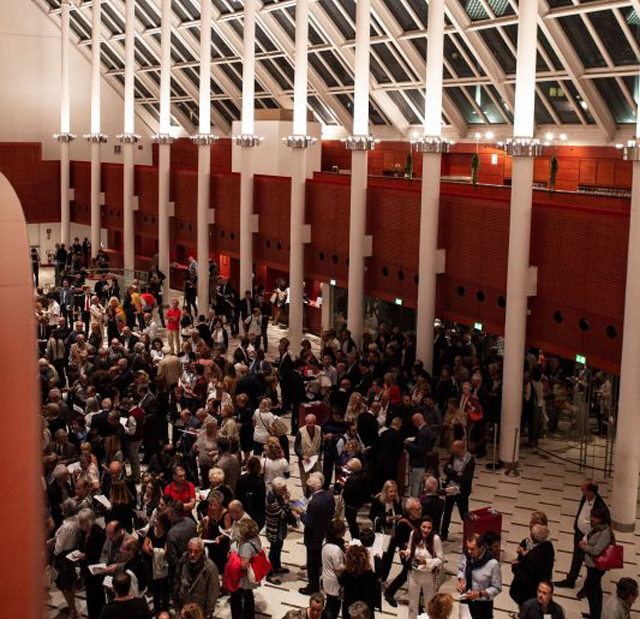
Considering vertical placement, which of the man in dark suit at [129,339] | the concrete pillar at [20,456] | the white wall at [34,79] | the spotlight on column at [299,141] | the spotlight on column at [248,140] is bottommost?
the man in dark suit at [129,339]

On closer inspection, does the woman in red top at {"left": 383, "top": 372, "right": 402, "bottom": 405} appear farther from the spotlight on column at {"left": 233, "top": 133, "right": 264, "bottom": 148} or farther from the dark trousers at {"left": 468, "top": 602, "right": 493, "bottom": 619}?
the spotlight on column at {"left": 233, "top": 133, "right": 264, "bottom": 148}

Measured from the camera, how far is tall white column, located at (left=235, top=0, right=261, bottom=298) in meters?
23.2

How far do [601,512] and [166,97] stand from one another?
74.2ft

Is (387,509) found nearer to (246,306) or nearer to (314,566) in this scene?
(314,566)

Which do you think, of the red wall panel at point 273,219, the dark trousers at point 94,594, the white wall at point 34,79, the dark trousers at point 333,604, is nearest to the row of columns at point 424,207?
the red wall panel at point 273,219

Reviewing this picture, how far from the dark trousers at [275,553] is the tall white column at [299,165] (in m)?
11.9

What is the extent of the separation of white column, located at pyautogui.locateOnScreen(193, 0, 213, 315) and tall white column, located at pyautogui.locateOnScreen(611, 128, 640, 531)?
15.5 metres

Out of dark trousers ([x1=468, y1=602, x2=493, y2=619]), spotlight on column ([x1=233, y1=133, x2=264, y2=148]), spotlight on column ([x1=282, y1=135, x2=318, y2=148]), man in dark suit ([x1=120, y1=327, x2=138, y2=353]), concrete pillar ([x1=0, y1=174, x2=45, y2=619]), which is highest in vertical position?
spotlight on column ([x1=233, y1=133, x2=264, y2=148])

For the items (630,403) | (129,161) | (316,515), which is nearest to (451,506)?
(316,515)

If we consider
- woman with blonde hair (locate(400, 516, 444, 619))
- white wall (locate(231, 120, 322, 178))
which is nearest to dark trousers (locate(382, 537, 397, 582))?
woman with blonde hair (locate(400, 516, 444, 619))

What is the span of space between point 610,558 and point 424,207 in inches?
368

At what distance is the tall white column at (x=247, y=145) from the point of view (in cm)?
2320

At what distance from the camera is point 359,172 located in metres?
19.0

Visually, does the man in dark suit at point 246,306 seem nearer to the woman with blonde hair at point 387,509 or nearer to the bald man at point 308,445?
the bald man at point 308,445
